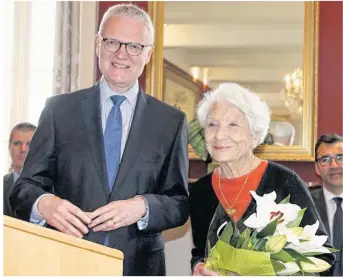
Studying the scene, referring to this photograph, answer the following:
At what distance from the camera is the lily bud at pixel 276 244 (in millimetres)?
1907

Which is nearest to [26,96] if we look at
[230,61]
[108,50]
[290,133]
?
[230,61]

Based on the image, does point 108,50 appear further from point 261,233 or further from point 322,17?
point 322,17

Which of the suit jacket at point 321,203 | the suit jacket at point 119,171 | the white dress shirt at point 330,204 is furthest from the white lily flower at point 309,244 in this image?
the white dress shirt at point 330,204

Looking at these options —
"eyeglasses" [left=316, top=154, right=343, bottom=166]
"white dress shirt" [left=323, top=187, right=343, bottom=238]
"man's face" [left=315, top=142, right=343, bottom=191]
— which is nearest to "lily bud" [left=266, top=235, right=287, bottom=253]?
"white dress shirt" [left=323, top=187, right=343, bottom=238]

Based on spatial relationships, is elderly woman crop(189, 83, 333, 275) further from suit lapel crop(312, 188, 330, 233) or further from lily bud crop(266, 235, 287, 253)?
suit lapel crop(312, 188, 330, 233)

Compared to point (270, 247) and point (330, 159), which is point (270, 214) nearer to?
point (270, 247)

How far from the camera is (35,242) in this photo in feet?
4.96

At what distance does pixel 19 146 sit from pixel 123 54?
2158 millimetres

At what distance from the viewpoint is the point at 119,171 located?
230 cm

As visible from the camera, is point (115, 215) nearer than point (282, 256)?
No

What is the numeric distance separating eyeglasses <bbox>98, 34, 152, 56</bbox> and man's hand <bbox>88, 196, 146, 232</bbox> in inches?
20.8

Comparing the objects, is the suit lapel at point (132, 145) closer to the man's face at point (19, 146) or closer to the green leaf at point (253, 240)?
the green leaf at point (253, 240)

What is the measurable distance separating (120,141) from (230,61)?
2.85 m

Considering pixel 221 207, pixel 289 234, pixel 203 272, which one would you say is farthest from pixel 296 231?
pixel 221 207
